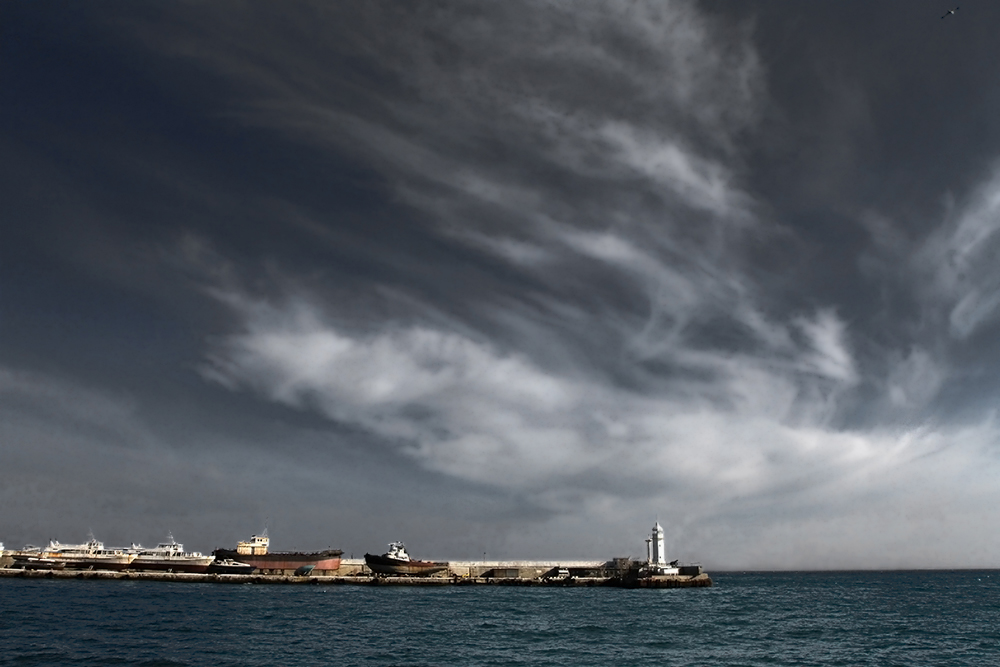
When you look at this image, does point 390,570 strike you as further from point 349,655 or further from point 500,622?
point 349,655

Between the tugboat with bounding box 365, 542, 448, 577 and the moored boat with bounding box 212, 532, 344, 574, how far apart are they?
693 cm

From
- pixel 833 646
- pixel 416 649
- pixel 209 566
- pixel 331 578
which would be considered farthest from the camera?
pixel 209 566

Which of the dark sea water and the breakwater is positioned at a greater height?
the dark sea water

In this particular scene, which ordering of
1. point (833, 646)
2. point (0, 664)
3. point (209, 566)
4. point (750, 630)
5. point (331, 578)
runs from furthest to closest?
point (209, 566)
point (331, 578)
point (750, 630)
point (833, 646)
point (0, 664)

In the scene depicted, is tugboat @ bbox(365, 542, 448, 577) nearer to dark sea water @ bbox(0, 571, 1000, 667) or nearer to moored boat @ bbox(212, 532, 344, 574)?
moored boat @ bbox(212, 532, 344, 574)

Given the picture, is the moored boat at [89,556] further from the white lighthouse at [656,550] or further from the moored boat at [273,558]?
the white lighthouse at [656,550]

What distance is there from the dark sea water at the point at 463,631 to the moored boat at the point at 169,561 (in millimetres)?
31747

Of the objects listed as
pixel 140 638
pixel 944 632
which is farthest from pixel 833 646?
pixel 140 638

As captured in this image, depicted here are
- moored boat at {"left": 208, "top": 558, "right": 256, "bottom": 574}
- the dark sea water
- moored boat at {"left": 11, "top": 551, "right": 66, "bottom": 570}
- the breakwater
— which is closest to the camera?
the dark sea water

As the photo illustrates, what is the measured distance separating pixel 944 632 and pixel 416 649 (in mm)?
44582

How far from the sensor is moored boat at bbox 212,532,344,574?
110 meters

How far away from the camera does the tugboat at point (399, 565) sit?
11208 centimetres

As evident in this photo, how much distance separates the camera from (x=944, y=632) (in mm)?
53438

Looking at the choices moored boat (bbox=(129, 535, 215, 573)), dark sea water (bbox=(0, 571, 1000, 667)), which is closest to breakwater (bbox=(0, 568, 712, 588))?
moored boat (bbox=(129, 535, 215, 573))
